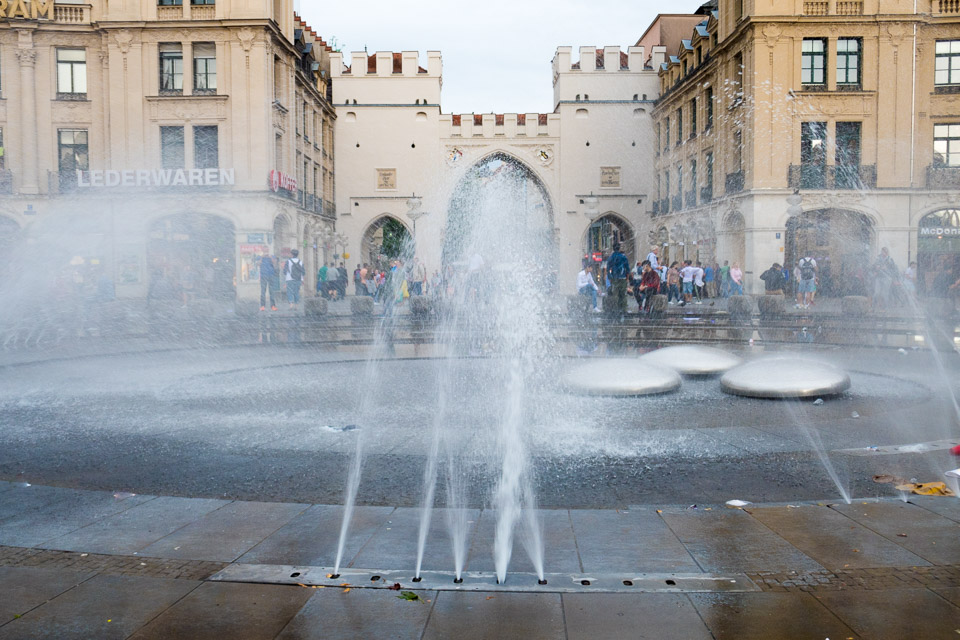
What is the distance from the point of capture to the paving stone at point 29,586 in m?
3.46

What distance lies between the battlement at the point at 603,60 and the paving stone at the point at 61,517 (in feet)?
149

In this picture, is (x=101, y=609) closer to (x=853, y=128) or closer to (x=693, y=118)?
(x=853, y=128)

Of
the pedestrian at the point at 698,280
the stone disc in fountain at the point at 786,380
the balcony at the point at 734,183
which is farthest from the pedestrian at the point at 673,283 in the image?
the stone disc in fountain at the point at 786,380

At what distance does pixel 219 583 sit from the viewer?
12.3 feet

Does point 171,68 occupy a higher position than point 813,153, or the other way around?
point 171,68

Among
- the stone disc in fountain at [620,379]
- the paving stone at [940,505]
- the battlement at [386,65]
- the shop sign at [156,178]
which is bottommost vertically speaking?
the paving stone at [940,505]

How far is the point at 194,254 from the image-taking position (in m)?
33.1

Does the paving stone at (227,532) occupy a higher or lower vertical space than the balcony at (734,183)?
lower

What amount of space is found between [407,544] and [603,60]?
4688 centimetres

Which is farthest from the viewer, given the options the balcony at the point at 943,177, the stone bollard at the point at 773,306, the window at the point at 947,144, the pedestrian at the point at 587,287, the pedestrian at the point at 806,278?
the window at the point at 947,144

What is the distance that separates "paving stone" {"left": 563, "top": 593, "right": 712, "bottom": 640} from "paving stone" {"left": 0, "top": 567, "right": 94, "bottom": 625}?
2.28 meters

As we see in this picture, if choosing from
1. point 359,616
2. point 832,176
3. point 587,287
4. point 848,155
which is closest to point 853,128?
point 848,155

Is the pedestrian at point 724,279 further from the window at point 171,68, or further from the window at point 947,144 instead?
the window at point 171,68

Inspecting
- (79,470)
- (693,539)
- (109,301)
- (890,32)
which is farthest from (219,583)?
(890,32)
